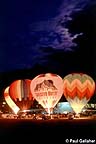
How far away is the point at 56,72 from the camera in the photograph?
311 cm

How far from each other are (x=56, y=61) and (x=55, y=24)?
8.9 inches

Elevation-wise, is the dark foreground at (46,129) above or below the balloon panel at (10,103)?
below

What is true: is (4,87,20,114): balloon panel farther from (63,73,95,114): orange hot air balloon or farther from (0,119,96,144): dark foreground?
(63,73,95,114): orange hot air balloon

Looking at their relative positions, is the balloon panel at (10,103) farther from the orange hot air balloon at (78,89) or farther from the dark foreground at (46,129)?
the orange hot air balloon at (78,89)

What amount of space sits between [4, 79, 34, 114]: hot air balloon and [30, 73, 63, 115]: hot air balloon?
0.03 metres

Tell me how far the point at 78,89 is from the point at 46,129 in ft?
1.06

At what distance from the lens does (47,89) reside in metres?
3.20

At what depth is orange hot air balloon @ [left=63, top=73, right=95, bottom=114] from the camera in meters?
3.07

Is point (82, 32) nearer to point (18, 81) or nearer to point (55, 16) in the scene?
point (55, 16)

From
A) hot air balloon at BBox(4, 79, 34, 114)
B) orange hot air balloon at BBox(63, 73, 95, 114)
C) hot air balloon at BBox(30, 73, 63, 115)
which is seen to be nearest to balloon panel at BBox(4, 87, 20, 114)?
hot air balloon at BBox(4, 79, 34, 114)

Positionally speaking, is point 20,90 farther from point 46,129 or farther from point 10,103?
point 46,129

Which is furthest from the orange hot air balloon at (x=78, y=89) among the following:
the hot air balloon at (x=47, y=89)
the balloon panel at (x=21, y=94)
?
the balloon panel at (x=21, y=94)

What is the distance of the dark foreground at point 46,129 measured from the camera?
3055mm

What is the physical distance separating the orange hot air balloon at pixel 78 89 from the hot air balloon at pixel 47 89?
0.04 m
